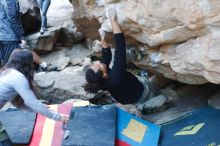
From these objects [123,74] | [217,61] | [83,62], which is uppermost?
[217,61]

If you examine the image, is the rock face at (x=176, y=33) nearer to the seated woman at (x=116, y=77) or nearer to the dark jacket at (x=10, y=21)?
the seated woman at (x=116, y=77)

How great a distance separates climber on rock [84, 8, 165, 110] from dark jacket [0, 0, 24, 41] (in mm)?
1819

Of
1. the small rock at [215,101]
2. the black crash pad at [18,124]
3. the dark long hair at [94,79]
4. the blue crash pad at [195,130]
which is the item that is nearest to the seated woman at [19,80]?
the dark long hair at [94,79]

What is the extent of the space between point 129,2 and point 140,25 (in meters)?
0.26

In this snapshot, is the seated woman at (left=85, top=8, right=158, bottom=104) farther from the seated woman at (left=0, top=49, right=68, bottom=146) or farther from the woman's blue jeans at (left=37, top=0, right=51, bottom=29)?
the woman's blue jeans at (left=37, top=0, right=51, bottom=29)

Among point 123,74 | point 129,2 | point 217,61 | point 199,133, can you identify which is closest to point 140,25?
point 129,2

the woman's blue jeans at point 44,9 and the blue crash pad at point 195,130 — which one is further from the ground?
the woman's blue jeans at point 44,9

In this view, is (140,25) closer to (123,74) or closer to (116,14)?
(116,14)

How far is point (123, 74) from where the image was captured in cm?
→ 474

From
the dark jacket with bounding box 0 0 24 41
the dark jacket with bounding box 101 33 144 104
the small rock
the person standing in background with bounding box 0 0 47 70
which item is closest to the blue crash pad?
the small rock

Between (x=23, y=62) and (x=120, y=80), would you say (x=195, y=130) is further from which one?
(x=23, y=62)

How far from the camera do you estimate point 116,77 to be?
15.4 ft

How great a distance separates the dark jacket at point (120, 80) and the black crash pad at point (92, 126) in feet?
0.74

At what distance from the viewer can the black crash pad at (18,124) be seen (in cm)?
480
